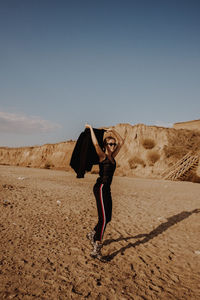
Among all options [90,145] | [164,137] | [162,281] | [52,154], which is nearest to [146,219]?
[162,281]

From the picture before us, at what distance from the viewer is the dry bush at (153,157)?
2841 cm

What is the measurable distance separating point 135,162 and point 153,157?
255 centimetres

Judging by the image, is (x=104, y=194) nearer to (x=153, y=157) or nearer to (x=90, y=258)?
(x=90, y=258)

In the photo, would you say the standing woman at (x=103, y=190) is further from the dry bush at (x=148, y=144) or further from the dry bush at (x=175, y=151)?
the dry bush at (x=148, y=144)

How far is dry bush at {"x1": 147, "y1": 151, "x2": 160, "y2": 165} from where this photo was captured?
28.4 m

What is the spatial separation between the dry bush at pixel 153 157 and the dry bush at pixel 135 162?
999 millimetres

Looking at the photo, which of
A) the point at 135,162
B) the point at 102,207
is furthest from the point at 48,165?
the point at 102,207

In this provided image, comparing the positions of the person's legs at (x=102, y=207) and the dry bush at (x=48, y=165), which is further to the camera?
the dry bush at (x=48, y=165)

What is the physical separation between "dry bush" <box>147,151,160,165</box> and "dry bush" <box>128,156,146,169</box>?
100 centimetres

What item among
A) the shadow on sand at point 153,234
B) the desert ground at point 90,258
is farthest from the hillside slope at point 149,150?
the desert ground at point 90,258

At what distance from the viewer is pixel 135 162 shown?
2975 cm

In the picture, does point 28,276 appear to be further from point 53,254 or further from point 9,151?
point 9,151

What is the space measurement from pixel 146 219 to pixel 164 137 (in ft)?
82.9

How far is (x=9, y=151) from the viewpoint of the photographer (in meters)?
51.1
